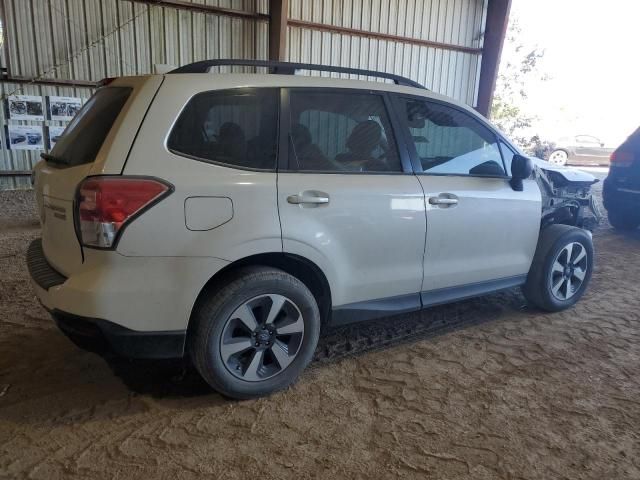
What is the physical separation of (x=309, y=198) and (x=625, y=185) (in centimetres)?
670

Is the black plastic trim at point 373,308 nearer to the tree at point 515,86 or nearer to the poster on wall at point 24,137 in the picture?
the poster on wall at point 24,137

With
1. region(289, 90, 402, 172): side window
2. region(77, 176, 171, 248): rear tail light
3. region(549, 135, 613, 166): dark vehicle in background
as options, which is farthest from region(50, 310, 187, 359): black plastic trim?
region(549, 135, 613, 166): dark vehicle in background

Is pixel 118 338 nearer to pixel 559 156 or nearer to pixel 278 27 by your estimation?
pixel 278 27

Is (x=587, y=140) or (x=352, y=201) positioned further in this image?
(x=587, y=140)

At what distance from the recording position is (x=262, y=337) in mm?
2840

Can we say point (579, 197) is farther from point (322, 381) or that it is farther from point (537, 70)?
point (537, 70)

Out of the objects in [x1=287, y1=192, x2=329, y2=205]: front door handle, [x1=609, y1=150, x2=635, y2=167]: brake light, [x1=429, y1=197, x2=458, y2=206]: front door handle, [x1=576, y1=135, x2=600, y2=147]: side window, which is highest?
[x1=287, y1=192, x2=329, y2=205]: front door handle

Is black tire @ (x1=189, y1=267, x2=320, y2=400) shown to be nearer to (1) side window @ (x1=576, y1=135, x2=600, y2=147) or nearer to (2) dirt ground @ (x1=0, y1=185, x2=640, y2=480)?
(2) dirt ground @ (x1=0, y1=185, x2=640, y2=480)

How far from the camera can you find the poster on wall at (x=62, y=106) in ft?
32.1

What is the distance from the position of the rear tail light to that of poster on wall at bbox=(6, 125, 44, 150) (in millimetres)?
8685

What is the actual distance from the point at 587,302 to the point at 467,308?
1227mm

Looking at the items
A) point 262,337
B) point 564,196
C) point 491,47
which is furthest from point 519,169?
point 491,47

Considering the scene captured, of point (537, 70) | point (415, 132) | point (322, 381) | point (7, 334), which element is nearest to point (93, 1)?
point (7, 334)

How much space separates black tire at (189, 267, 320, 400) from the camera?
2646 mm
